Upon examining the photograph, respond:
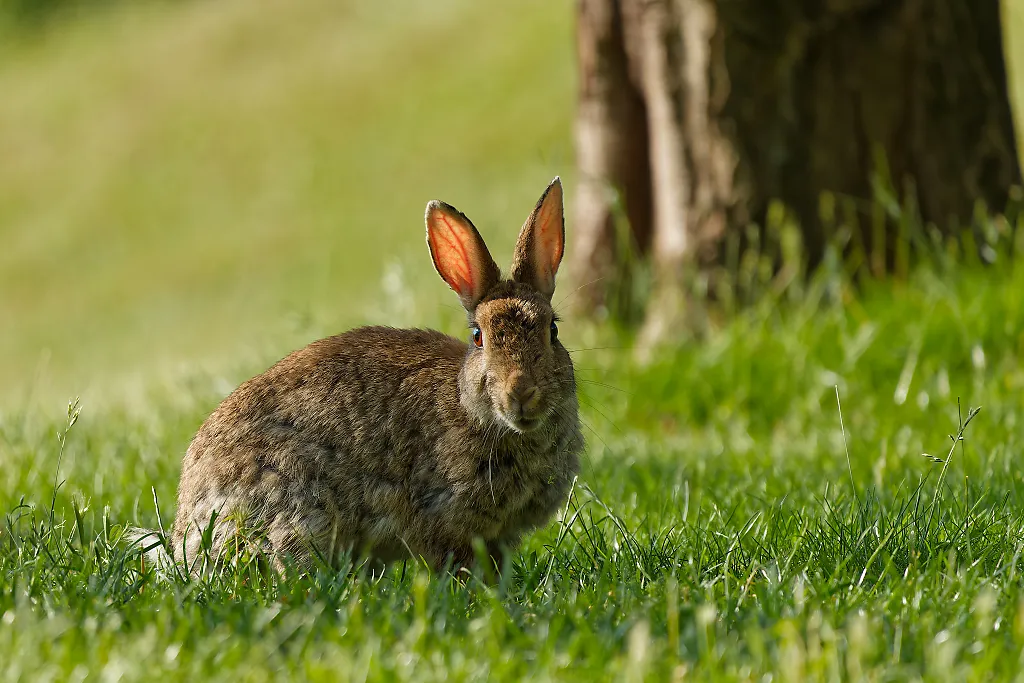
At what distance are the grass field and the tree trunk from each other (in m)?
0.38

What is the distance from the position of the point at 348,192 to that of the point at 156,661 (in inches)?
494

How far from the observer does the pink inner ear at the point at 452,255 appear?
4.00 metres

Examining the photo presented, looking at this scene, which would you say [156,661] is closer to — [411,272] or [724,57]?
[411,272]

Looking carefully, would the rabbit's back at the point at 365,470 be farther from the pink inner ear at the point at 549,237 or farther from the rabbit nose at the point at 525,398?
the pink inner ear at the point at 549,237

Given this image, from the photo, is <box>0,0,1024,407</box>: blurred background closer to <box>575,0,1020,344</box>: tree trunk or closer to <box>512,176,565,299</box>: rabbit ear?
<box>575,0,1020,344</box>: tree trunk

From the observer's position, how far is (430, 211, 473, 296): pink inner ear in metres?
4.00

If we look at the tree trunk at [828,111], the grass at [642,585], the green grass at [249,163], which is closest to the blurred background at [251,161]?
the green grass at [249,163]

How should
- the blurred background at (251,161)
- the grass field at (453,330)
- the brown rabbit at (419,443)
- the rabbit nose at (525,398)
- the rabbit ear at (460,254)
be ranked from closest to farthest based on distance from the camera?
the grass field at (453,330) < the rabbit nose at (525,398) < the brown rabbit at (419,443) < the rabbit ear at (460,254) < the blurred background at (251,161)

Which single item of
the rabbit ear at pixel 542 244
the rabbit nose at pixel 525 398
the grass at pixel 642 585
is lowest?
the grass at pixel 642 585

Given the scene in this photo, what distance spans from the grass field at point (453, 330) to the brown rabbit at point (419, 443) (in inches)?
9.6

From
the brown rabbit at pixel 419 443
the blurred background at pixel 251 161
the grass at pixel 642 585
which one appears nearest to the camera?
the grass at pixel 642 585

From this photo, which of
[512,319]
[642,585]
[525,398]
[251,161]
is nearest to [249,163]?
[251,161]

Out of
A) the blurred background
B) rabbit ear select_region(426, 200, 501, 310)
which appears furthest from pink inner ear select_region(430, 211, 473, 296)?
the blurred background

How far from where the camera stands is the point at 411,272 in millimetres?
6531
